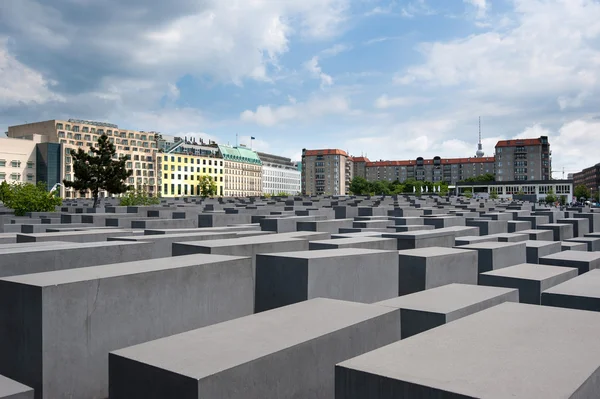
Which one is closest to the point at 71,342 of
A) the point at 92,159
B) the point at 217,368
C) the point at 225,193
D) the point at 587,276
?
the point at 217,368

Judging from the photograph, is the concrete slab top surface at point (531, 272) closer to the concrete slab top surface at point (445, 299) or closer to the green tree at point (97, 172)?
the concrete slab top surface at point (445, 299)

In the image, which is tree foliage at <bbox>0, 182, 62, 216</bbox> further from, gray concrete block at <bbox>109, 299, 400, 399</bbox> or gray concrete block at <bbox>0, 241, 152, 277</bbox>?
gray concrete block at <bbox>109, 299, 400, 399</bbox>

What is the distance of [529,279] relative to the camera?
793 centimetres

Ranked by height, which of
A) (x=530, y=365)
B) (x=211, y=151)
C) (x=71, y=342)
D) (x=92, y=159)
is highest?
(x=211, y=151)

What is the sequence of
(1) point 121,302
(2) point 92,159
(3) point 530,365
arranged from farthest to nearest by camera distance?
(2) point 92,159, (1) point 121,302, (3) point 530,365

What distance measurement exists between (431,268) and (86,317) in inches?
223

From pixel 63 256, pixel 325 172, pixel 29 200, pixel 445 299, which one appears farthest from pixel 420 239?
pixel 325 172

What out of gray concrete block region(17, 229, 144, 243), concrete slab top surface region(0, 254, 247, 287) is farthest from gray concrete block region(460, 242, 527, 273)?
gray concrete block region(17, 229, 144, 243)

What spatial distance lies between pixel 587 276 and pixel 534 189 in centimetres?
10359

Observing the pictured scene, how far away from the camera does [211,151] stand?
128 m

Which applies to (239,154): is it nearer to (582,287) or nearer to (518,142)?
(518,142)

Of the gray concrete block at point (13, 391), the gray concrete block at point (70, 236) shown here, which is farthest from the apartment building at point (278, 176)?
the gray concrete block at point (13, 391)

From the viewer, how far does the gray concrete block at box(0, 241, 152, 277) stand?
7527 mm

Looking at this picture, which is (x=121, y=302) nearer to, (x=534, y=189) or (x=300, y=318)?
(x=300, y=318)
